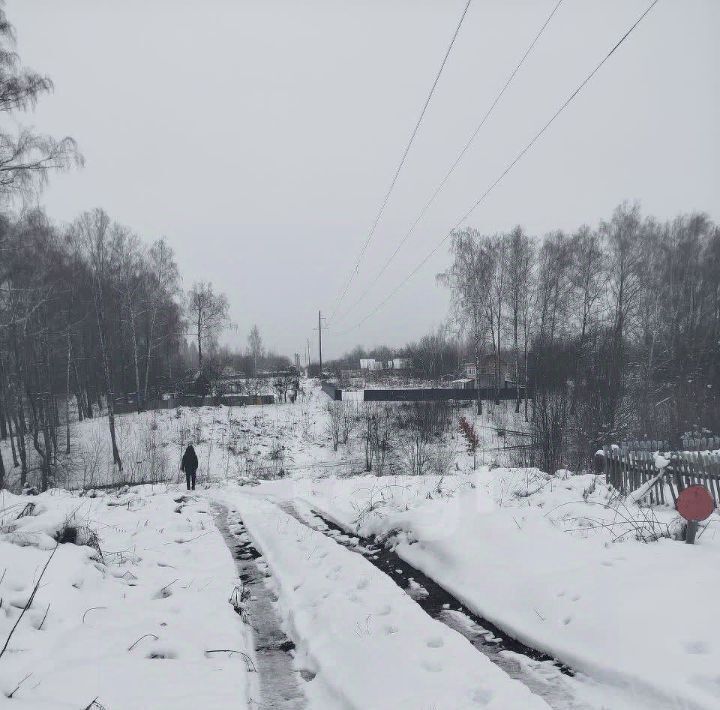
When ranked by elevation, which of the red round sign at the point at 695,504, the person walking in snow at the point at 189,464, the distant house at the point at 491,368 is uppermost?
the distant house at the point at 491,368

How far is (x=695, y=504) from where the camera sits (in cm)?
480

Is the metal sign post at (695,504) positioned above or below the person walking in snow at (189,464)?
above

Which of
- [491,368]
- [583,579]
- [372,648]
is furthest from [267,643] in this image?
[491,368]

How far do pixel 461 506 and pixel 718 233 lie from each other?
100ft

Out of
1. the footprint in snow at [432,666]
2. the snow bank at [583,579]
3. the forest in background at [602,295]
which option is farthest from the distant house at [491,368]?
the footprint in snow at [432,666]

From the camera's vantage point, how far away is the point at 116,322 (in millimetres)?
32281

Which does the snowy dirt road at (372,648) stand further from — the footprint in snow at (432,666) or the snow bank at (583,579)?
the snow bank at (583,579)

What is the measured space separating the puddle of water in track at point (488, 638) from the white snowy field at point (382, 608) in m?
0.08

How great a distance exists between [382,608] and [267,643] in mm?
1085

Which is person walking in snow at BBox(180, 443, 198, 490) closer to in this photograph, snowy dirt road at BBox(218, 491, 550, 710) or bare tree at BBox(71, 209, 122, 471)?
bare tree at BBox(71, 209, 122, 471)

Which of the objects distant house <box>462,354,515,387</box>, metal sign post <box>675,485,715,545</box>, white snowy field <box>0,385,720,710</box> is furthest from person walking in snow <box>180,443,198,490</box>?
distant house <box>462,354,515,387</box>

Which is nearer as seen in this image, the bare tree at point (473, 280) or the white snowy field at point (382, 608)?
the white snowy field at point (382, 608)

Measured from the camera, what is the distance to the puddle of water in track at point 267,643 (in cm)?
352

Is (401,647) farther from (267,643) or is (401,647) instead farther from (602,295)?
(602,295)
